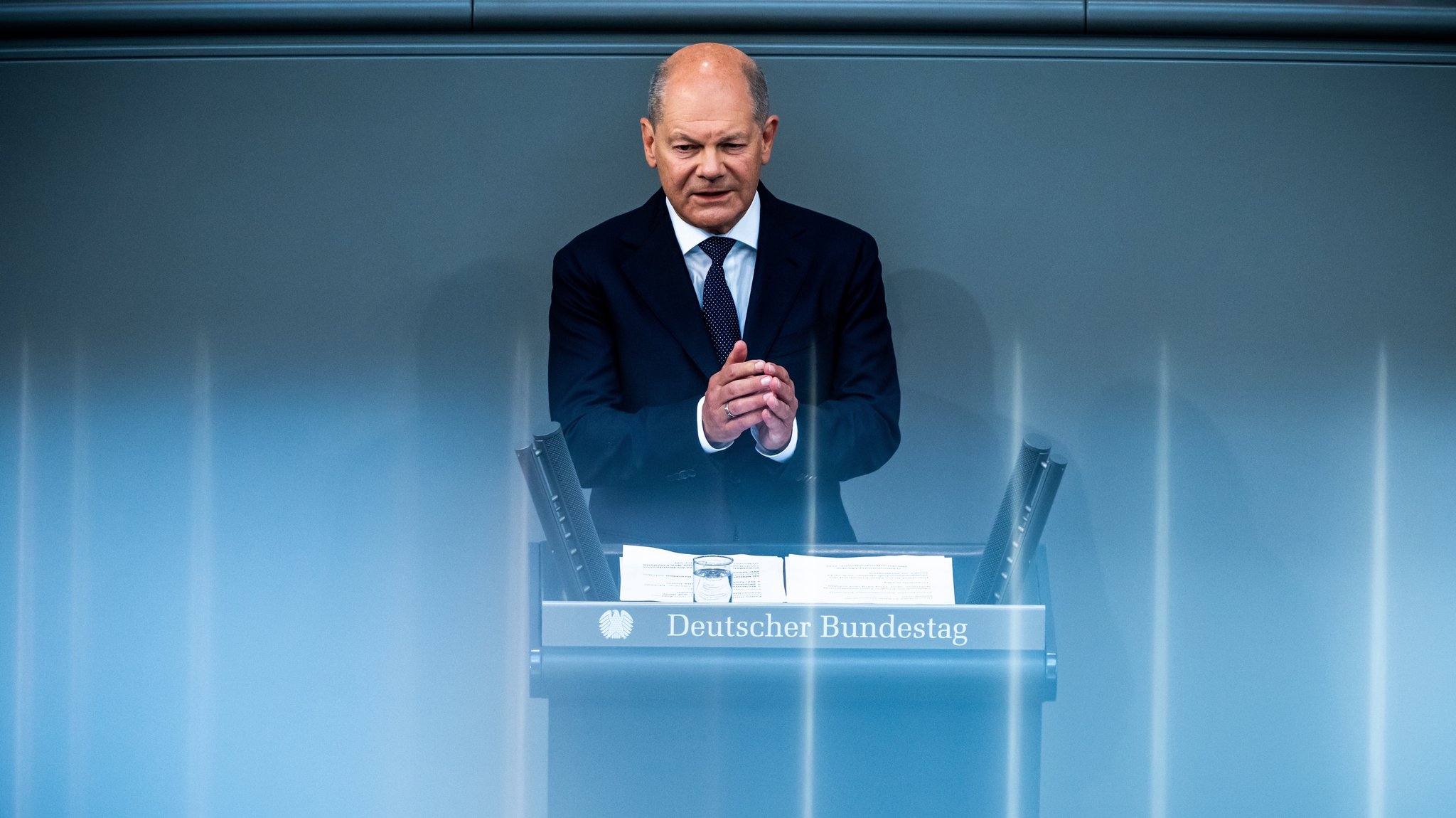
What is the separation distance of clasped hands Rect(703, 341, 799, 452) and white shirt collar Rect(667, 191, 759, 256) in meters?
0.46

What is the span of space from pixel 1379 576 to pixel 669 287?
204 centimetres

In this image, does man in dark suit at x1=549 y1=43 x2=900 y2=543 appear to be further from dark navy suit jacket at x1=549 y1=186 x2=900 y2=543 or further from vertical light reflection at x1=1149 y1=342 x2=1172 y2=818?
Answer: vertical light reflection at x1=1149 y1=342 x2=1172 y2=818

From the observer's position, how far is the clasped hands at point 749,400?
2072 mm

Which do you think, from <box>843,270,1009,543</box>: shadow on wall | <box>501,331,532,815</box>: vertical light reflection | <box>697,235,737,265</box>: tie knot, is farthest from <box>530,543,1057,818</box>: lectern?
<box>501,331,532,815</box>: vertical light reflection

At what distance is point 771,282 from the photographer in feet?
8.29

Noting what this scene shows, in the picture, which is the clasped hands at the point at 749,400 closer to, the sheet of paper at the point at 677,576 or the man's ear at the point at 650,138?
the sheet of paper at the point at 677,576

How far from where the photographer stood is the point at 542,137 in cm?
346

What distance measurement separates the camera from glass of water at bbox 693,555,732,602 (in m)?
1.92

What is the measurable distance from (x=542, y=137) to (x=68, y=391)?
4.42 feet

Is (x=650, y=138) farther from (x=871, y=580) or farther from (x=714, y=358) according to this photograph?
(x=871, y=580)

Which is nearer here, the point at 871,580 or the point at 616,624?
the point at 616,624

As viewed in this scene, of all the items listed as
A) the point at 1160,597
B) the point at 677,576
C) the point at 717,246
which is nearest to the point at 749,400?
the point at 677,576

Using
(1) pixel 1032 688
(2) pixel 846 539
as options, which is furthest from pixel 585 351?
(1) pixel 1032 688

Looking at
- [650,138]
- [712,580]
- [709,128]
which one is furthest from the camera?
[650,138]
